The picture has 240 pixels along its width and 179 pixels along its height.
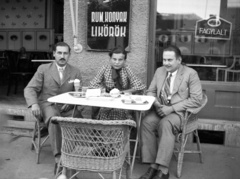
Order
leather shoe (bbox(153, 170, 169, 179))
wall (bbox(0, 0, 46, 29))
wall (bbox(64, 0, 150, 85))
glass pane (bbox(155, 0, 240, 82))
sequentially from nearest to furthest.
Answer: leather shoe (bbox(153, 170, 169, 179))
wall (bbox(64, 0, 150, 85))
glass pane (bbox(155, 0, 240, 82))
wall (bbox(0, 0, 46, 29))

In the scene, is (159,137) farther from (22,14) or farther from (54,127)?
(22,14)

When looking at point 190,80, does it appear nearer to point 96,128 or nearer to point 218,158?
point 218,158

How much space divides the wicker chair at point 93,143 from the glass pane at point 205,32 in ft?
8.04

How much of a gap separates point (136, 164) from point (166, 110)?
0.78 metres

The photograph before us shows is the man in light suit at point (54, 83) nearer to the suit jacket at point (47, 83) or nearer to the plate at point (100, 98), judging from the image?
the suit jacket at point (47, 83)

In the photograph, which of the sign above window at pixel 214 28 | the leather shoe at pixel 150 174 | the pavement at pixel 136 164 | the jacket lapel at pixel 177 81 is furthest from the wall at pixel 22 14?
the leather shoe at pixel 150 174

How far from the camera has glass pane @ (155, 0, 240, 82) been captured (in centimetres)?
477

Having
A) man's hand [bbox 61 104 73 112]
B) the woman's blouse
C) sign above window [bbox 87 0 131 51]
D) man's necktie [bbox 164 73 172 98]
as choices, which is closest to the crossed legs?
man's necktie [bbox 164 73 172 98]

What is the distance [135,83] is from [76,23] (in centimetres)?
123

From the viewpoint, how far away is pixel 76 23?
4422 mm

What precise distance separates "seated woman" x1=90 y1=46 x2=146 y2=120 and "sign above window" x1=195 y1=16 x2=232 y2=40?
5.42 feet

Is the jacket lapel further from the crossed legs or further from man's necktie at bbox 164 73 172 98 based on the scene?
the crossed legs

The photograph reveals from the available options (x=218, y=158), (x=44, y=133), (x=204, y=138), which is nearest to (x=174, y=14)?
(x=204, y=138)

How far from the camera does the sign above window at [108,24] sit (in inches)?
175
